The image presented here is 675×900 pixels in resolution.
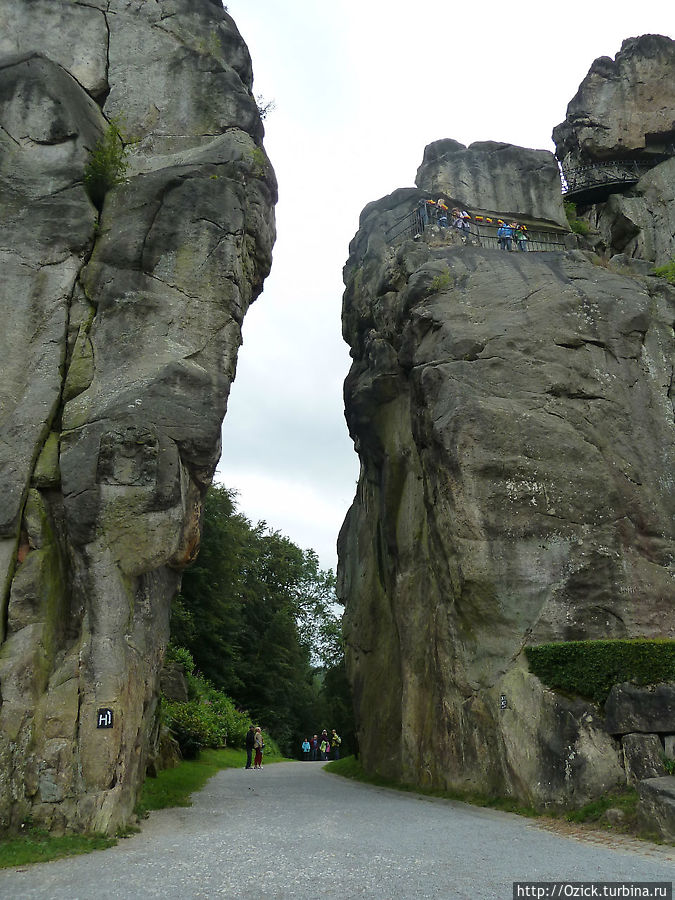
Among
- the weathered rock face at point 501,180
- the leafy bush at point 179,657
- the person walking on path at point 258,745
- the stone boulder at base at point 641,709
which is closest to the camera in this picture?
the stone boulder at base at point 641,709

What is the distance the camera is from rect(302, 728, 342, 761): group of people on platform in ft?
120

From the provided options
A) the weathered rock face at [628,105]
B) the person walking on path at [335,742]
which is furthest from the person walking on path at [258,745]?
the weathered rock face at [628,105]

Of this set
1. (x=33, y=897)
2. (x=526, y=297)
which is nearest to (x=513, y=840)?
(x=33, y=897)

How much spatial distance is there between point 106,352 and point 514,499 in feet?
29.7

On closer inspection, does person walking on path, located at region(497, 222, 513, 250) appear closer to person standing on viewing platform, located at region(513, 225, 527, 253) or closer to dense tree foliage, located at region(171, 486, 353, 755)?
person standing on viewing platform, located at region(513, 225, 527, 253)

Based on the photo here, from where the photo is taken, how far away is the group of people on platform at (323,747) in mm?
36438

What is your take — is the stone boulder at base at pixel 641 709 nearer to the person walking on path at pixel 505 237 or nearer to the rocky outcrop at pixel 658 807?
the rocky outcrop at pixel 658 807

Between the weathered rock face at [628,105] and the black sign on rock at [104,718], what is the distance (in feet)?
103

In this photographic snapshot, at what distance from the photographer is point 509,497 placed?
1495cm

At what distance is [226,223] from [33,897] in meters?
13.0

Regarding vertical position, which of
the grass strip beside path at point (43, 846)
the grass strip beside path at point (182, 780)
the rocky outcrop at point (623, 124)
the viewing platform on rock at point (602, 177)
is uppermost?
the rocky outcrop at point (623, 124)

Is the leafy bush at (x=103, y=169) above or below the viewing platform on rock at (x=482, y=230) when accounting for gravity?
Answer: below

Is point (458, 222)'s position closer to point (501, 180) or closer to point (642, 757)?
point (501, 180)

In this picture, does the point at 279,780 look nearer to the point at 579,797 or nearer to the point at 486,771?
the point at 486,771
